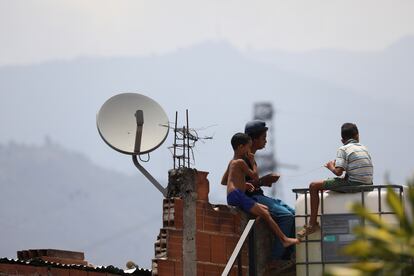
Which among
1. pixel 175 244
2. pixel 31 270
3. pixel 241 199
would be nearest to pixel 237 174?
pixel 241 199

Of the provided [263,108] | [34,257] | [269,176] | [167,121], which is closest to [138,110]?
[167,121]

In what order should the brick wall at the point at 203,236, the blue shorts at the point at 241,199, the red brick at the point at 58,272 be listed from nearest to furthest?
1. the blue shorts at the point at 241,199
2. the brick wall at the point at 203,236
3. the red brick at the point at 58,272

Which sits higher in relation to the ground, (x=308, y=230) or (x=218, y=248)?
(x=308, y=230)

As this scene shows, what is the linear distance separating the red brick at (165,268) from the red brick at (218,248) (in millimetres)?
443

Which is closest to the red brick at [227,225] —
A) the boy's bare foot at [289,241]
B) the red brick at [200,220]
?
the red brick at [200,220]

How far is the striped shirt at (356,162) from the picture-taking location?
57.5 feet

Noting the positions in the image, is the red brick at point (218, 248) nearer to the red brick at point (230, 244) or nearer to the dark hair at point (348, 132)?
the red brick at point (230, 244)

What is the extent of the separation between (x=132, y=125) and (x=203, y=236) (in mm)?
4644

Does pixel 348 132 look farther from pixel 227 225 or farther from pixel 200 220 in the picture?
pixel 200 220

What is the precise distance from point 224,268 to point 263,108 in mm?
96905

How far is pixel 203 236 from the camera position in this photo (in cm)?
1803

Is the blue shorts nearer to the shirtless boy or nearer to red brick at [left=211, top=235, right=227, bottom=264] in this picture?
the shirtless boy

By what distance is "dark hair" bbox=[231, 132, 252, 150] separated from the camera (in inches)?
700

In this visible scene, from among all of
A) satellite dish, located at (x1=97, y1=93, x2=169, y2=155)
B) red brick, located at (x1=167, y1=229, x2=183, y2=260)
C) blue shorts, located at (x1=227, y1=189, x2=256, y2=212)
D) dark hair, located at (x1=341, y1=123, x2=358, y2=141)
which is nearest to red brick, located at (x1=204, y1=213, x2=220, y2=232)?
red brick, located at (x1=167, y1=229, x2=183, y2=260)
